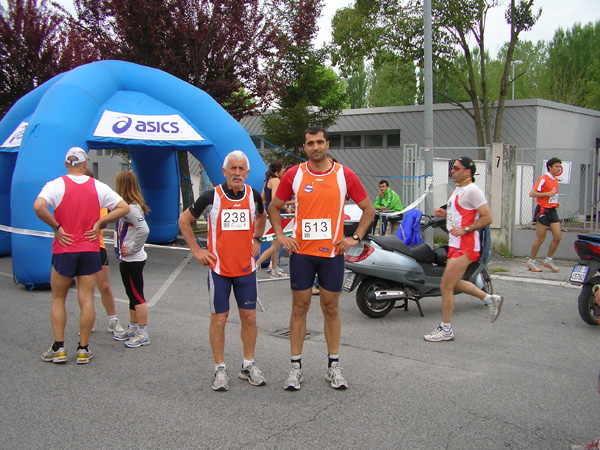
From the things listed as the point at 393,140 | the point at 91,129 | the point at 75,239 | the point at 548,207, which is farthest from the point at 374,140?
the point at 75,239

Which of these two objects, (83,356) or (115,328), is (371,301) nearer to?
(115,328)

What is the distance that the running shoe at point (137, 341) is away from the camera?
18.5 ft

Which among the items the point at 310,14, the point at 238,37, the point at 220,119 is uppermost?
the point at 310,14

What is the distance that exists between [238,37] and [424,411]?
13563mm

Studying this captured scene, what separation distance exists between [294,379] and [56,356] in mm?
2244

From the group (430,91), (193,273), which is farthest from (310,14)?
(193,273)

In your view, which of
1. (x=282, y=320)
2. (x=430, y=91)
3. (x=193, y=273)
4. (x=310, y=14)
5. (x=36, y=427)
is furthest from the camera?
(x=310, y=14)

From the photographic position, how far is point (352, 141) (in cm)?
2638

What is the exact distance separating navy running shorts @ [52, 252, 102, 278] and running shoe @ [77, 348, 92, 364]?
Result: 0.68 m

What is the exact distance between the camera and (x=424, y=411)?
13.1 ft

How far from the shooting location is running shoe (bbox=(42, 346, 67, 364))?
16.8 feet

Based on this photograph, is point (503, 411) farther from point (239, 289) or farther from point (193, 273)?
point (193, 273)

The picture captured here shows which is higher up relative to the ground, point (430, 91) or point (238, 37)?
point (238, 37)

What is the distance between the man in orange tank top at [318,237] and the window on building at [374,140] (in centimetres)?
2156
